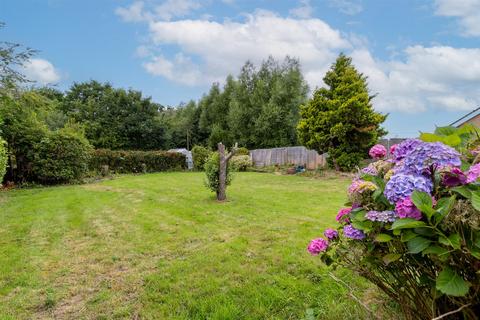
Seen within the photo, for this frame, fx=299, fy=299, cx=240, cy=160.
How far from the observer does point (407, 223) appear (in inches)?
38.9

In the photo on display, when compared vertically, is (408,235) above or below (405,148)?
below

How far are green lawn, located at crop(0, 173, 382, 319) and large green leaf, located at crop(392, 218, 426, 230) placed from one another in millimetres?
1323

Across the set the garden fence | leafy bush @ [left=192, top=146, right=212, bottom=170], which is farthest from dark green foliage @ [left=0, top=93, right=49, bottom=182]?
the garden fence

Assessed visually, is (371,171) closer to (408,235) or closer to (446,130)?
(446,130)

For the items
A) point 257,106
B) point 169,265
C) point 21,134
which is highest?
point 257,106

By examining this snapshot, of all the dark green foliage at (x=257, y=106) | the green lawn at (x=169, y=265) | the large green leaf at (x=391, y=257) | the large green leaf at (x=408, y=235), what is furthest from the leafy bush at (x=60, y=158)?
the large green leaf at (x=408, y=235)

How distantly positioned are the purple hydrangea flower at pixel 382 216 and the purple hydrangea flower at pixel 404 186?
1.9 inches

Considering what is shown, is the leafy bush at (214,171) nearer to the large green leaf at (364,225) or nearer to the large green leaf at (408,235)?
the large green leaf at (364,225)

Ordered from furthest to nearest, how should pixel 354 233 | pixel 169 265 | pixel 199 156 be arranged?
1. pixel 199 156
2. pixel 169 265
3. pixel 354 233

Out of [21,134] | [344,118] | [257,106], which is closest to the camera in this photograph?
[21,134]

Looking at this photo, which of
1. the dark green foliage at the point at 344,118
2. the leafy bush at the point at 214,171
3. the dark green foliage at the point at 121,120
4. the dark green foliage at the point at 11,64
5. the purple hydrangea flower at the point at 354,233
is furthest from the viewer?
the dark green foliage at the point at 121,120

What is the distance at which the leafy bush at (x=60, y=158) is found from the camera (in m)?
11.1

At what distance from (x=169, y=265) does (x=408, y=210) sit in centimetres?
280

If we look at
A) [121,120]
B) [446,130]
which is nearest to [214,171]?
[446,130]
